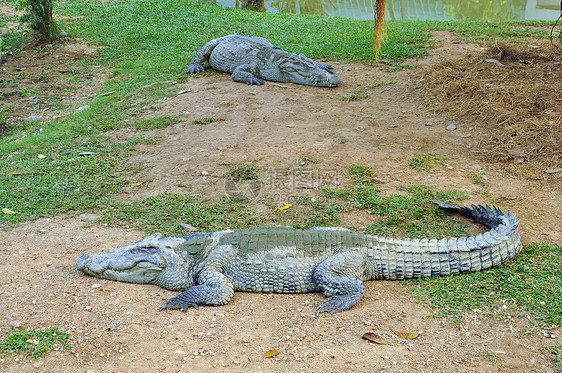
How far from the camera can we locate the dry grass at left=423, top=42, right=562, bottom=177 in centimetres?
604

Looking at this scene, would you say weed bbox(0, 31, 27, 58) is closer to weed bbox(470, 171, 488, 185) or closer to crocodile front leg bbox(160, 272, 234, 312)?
crocodile front leg bbox(160, 272, 234, 312)

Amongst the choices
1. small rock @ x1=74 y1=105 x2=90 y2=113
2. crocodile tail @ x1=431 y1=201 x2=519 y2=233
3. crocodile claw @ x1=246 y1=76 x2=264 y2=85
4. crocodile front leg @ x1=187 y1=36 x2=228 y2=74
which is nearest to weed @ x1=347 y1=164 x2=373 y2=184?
crocodile tail @ x1=431 y1=201 x2=519 y2=233

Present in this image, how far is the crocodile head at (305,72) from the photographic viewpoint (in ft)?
28.7

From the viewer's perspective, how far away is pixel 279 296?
4.09 meters

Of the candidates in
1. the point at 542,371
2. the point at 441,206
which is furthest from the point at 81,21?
the point at 542,371

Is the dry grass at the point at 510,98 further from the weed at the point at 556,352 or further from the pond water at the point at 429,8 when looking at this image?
the pond water at the point at 429,8

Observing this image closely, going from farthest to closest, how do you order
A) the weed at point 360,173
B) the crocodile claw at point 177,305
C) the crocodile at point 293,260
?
the weed at point 360,173 → the crocodile at point 293,260 → the crocodile claw at point 177,305

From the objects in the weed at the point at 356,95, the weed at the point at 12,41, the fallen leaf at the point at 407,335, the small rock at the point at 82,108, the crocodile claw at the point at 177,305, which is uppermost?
the weed at the point at 12,41

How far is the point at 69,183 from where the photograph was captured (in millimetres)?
5996

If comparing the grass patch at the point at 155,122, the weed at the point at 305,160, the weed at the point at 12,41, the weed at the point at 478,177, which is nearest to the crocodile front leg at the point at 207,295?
the weed at the point at 305,160

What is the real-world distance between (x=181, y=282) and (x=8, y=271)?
1.43 meters

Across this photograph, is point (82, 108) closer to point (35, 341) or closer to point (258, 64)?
point (258, 64)

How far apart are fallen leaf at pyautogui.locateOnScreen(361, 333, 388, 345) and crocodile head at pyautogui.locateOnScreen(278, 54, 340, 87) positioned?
6.01 meters

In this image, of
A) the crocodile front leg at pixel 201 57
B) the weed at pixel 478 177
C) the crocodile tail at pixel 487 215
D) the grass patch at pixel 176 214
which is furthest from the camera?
the crocodile front leg at pixel 201 57
